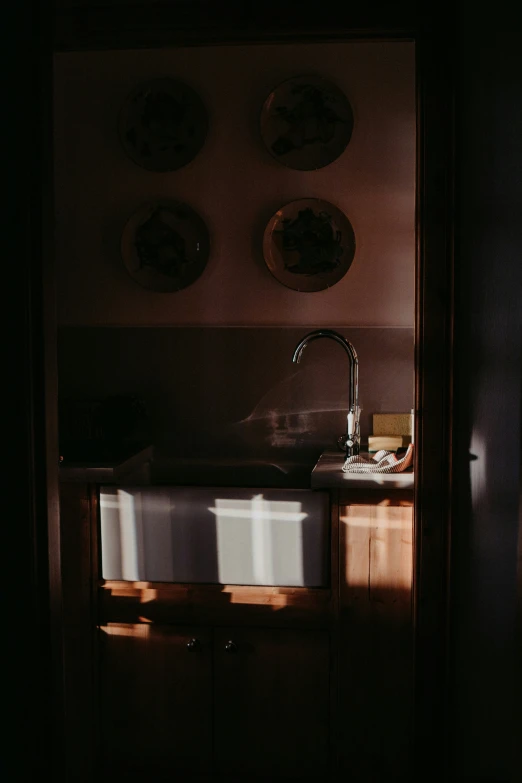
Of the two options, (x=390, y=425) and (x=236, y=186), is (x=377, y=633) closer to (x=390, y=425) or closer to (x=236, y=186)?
(x=390, y=425)

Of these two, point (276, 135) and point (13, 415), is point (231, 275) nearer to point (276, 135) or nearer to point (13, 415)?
point (276, 135)

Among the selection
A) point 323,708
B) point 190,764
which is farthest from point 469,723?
point 190,764

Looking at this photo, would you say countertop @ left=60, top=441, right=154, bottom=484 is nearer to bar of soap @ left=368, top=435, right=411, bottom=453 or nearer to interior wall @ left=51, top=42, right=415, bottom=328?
interior wall @ left=51, top=42, right=415, bottom=328

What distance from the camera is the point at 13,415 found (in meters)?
1.24

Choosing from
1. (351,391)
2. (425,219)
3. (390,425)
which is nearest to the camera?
(425,219)

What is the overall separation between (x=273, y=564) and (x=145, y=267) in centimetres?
139

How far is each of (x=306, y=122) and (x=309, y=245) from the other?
0.49 metres

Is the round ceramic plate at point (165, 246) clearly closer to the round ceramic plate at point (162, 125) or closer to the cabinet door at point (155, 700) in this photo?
the round ceramic plate at point (162, 125)

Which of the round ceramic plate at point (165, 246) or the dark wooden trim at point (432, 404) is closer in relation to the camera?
the dark wooden trim at point (432, 404)

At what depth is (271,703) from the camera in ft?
7.86

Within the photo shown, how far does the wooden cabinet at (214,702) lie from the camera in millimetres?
2379

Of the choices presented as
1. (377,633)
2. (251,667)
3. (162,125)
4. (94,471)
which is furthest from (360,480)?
(162,125)

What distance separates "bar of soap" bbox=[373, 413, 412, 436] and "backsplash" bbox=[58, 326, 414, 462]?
55mm

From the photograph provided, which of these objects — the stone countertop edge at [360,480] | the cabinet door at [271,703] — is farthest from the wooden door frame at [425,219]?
the cabinet door at [271,703]
